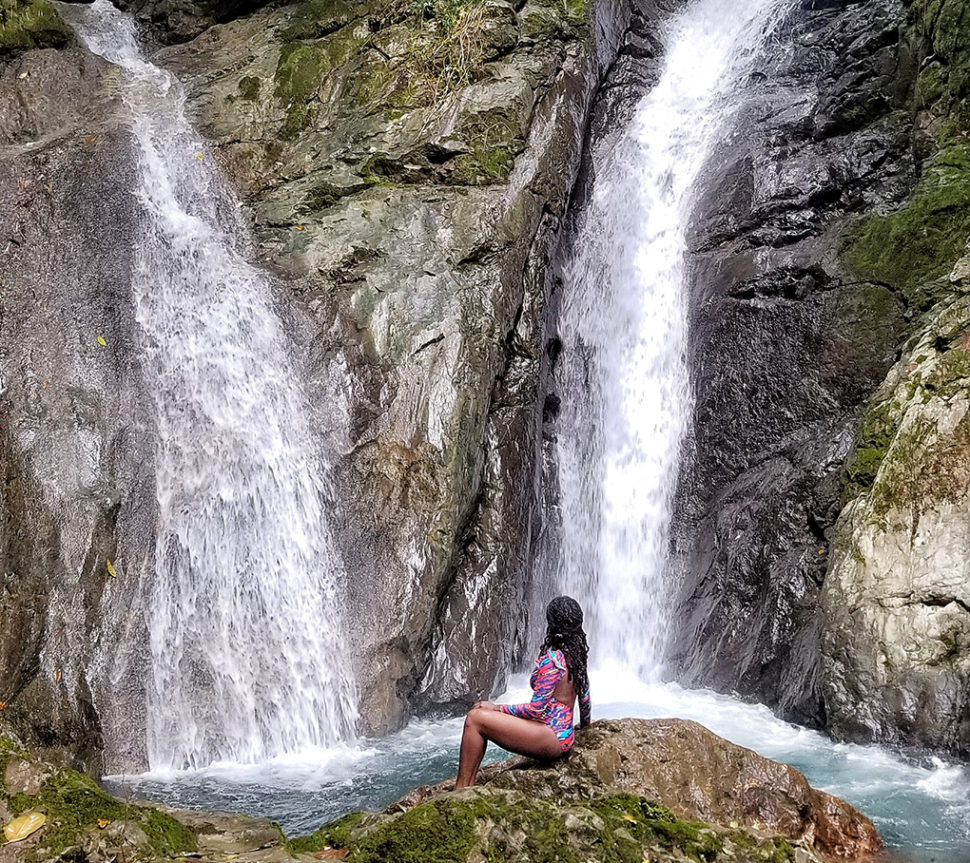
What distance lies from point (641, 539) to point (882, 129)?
20.4 feet

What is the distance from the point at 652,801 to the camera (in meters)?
3.86

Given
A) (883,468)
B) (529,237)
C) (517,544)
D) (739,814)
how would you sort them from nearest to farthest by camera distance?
(739,814) → (883,468) → (517,544) → (529,237)

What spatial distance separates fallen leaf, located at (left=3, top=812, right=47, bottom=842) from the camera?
3.19m

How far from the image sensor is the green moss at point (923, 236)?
372 inches

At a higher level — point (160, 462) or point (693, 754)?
point (160, 462)

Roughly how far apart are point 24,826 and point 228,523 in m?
5.27

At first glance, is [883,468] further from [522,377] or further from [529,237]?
[529,237]

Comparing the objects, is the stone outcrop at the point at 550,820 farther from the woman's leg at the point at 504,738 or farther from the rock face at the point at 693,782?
the woman's leg at the point at 504,738

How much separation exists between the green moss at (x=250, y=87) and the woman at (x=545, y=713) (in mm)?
10569

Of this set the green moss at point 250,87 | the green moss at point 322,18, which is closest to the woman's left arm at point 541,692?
the green moss at point 250,87

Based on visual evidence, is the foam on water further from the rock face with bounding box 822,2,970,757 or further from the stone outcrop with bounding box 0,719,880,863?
the stone outcrop with bounding box 0,719,880,863

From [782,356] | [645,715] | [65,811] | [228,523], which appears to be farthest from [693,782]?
[782,356]

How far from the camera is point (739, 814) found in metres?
4.73

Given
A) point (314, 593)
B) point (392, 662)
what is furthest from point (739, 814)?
point (314, 593)
